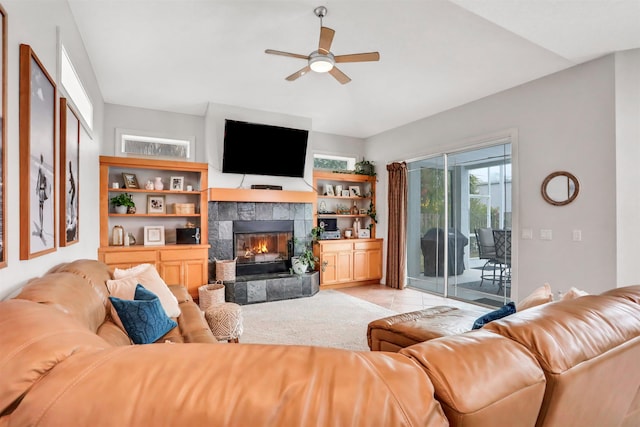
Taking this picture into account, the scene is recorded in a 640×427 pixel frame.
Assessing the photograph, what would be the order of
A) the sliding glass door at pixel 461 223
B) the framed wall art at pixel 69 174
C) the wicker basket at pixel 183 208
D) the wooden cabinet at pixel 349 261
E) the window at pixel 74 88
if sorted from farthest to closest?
the wooden cabinet at pixel 349 261 → the wicker basket at pixel 183 208 → the sliding glass door at pixel 461 223 → the window at pixel 74 88 → the framed wall art at pixel 69 174

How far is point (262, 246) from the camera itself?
5391 mm

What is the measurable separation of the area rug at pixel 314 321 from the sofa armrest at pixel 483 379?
2423mm

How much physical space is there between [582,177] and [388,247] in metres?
3.18

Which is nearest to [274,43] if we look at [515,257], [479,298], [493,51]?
[493,51]

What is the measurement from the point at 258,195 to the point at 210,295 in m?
1.65

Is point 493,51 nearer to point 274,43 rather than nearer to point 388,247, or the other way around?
point 274,43

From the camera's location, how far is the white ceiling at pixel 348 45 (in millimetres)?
2553

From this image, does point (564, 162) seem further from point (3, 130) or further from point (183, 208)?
point (183, 208)

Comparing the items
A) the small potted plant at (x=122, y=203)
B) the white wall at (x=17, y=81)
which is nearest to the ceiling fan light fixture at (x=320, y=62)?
the white wall at (x=17, y=81)

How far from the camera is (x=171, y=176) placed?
503cm

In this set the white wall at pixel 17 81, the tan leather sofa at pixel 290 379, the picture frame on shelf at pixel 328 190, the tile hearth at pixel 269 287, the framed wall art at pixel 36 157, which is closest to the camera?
the tan leather sofa at pixel 290 379

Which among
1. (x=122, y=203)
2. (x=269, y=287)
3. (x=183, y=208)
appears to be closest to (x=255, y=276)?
(x=269, y=287)

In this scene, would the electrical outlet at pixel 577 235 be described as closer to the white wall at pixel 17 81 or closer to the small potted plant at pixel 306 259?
the small potted plant at pixel 306 259

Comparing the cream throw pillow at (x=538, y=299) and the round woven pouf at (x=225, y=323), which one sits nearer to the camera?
the cream throw pillow at (x=538, y=299)
